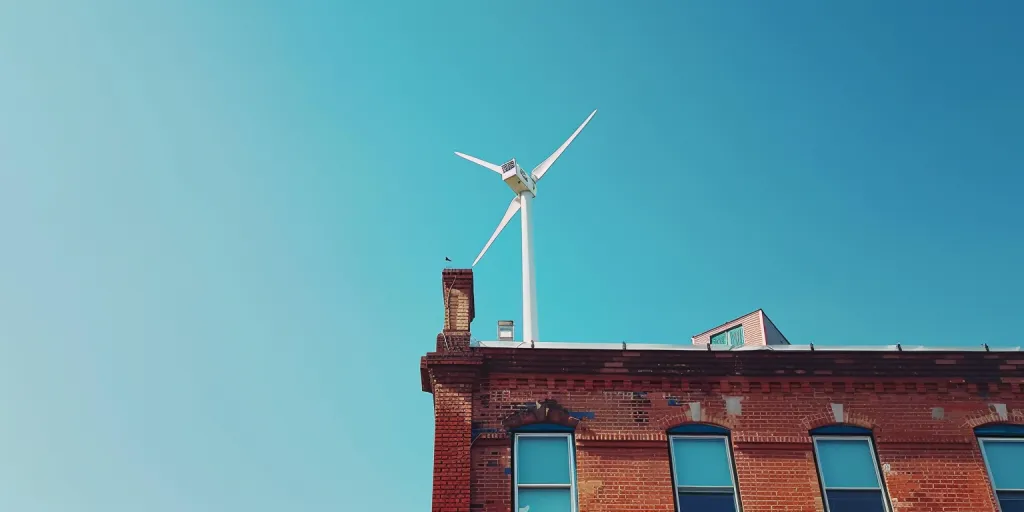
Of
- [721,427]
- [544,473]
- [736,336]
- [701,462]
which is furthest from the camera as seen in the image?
[736,336]

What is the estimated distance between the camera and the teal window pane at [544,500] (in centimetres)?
1472

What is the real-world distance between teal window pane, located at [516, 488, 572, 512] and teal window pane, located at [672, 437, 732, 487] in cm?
209

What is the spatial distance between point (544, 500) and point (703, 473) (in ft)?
9.85

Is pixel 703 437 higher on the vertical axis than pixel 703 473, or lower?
higher

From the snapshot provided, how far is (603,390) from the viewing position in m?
16.0

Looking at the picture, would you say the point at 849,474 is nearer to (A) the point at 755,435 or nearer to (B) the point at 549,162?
(A) the point at 755,435

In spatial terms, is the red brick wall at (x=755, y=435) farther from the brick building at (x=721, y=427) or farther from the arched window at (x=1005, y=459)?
the arched window at (x=1005, y=459)

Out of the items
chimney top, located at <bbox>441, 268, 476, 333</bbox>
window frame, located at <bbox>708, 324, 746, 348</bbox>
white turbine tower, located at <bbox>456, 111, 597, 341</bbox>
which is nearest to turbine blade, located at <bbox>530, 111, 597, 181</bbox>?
white turbine tower, located at <bbox>456, 111, 597, 341</bbox>

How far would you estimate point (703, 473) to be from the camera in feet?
49.9

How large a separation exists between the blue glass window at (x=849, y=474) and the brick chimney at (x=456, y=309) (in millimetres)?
7075

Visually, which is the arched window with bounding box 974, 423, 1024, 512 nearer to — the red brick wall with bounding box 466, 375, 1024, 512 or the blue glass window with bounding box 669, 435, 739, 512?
the red brick wall with bounding box 466, 375, 1024, 512

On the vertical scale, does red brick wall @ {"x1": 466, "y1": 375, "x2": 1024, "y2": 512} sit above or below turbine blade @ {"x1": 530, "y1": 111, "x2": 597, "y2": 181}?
below

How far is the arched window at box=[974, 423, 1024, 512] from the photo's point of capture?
15078mm

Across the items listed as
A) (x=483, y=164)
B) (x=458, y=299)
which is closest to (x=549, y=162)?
(x=483, y=164)
